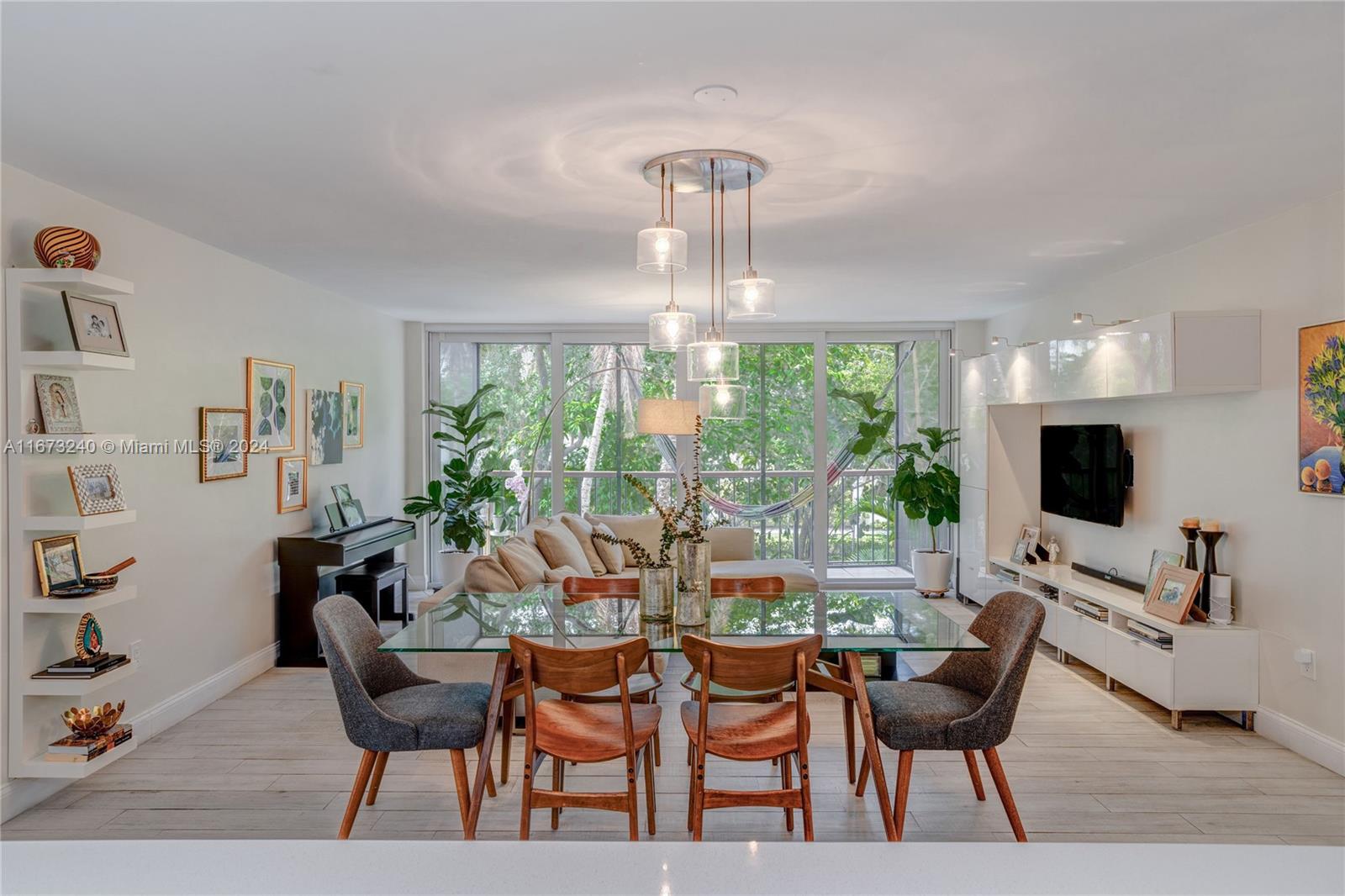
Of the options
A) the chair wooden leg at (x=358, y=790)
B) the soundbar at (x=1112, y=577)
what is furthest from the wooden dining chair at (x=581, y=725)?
the soundbar at (x=1112, y=577)

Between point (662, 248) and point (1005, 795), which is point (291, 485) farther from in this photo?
point (1005, 795)

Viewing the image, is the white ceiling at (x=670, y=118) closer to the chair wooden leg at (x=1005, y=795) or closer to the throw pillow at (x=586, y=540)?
the chair wooden leg at (x=1005, y=795)

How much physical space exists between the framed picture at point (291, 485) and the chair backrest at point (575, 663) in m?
3.20

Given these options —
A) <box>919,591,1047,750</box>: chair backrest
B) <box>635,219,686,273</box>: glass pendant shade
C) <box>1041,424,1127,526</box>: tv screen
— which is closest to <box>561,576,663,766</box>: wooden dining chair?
<box>919,591,1047,750</box>: chair backrest

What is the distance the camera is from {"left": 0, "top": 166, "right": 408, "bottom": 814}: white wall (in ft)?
11.4

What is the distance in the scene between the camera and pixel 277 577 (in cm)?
524

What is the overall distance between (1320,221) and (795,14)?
2910 millimetres

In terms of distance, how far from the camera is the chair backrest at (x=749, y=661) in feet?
8.43

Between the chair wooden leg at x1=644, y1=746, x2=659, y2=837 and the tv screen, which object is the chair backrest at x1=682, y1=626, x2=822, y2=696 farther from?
the tv screen

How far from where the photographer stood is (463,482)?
23.3 ft

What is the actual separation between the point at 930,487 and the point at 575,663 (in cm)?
521

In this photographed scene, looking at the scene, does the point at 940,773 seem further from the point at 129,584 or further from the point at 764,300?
the point at 129,584

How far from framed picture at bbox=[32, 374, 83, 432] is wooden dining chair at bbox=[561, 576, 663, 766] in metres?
2.03

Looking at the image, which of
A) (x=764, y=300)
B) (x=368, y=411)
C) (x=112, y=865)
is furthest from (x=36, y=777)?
(x=368, y=411)
